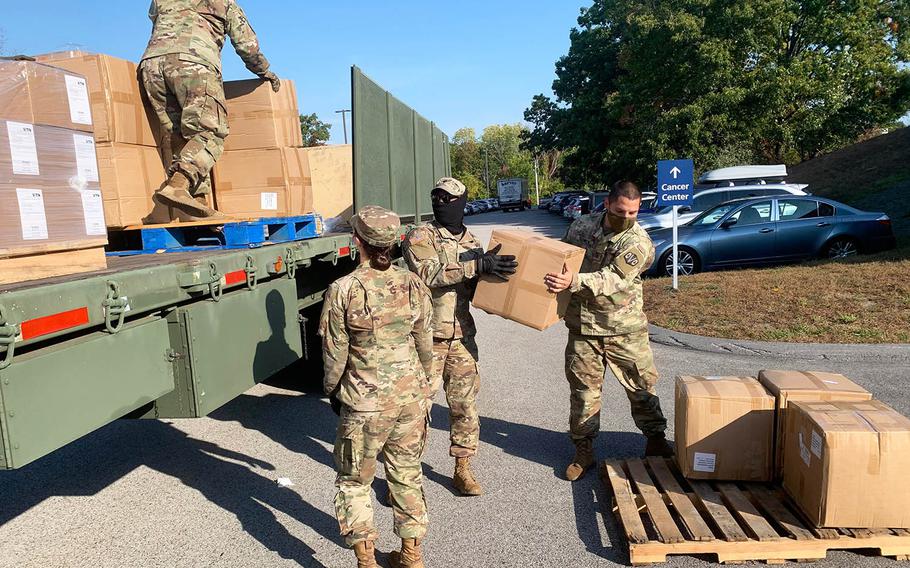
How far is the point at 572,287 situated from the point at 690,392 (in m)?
0.87

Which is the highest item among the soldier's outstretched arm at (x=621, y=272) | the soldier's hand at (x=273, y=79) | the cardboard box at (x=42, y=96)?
the soldier's hand at (x=273, y=79)

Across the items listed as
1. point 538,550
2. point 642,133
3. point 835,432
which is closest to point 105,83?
point 538,550

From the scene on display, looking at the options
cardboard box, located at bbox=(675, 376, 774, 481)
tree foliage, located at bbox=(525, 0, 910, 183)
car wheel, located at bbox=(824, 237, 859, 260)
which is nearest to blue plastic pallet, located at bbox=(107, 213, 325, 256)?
cardboard box, located at bbox=(675, 376, 774, 481)

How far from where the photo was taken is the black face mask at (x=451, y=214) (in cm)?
402

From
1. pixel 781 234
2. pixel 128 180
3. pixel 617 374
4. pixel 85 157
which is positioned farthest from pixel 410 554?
pixel 781 234

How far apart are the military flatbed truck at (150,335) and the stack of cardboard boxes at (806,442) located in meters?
2.42

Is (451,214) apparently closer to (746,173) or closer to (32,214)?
(32,214)

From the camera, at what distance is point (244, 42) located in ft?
15.4

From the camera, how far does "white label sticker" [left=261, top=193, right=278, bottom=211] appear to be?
4.72m

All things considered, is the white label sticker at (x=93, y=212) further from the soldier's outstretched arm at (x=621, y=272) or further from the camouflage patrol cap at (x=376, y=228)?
the soldier's outstretched arm at (x=621, y=272)

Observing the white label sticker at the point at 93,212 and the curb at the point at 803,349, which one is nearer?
the white label sticker at the point at 93,212

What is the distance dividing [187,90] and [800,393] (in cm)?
408

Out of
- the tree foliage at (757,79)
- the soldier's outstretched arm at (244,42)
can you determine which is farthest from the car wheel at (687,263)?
the tree foliage at (757,79)

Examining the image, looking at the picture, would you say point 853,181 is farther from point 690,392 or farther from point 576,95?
point 690,392
